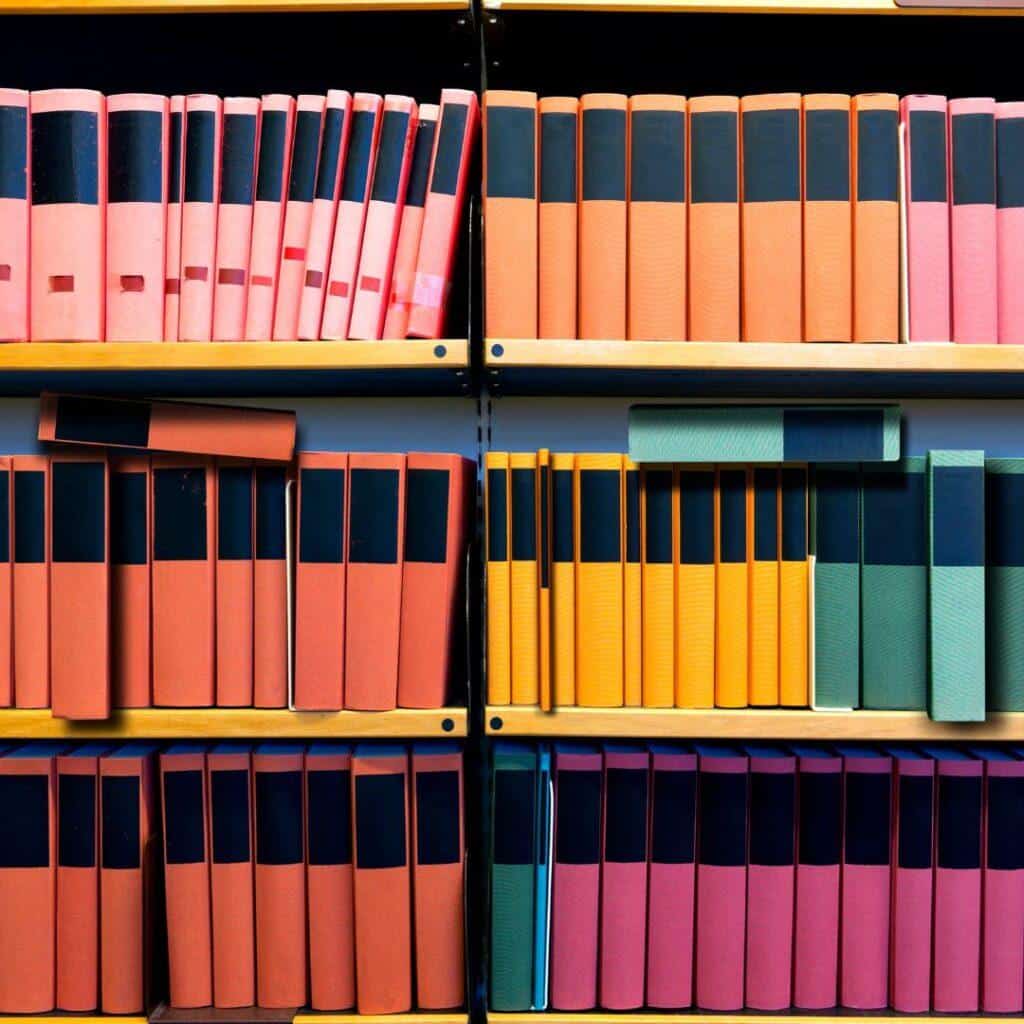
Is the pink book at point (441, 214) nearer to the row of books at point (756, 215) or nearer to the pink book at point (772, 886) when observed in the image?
the row of books at point (756, 215)

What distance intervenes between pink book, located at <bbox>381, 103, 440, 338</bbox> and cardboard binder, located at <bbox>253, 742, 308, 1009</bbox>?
53 centimetres

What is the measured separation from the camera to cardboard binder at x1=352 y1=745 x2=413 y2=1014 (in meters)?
1.04

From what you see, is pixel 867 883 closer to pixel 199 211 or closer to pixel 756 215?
pixel 756 215

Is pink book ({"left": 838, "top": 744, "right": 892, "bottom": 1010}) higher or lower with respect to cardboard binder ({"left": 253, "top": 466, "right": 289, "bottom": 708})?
lower

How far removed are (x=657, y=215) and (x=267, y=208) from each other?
1.45 ft

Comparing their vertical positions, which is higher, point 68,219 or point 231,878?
point 68,219

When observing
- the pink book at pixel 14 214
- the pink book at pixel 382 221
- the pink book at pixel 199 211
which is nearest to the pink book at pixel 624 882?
the pink book at pixel 382 221

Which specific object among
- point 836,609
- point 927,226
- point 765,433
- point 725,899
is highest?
point 927,226

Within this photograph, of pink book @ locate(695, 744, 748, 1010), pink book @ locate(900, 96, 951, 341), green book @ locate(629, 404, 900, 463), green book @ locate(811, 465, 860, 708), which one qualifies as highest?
pink book @ locate(900, 96, 951, 341)

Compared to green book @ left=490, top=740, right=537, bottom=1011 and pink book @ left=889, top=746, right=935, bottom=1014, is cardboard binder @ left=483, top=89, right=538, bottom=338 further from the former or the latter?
pink book @ left=889, top=746, right=935, bottom=1014

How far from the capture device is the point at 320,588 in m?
1.04

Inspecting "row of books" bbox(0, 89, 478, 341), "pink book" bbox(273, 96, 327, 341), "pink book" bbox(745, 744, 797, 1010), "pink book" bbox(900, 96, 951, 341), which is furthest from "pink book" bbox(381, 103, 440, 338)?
"pink book" bbox(745, 744, 797, 1010)

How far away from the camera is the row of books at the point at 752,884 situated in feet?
3.46

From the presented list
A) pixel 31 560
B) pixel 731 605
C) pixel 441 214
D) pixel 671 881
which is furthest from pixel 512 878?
pixel 441 214
